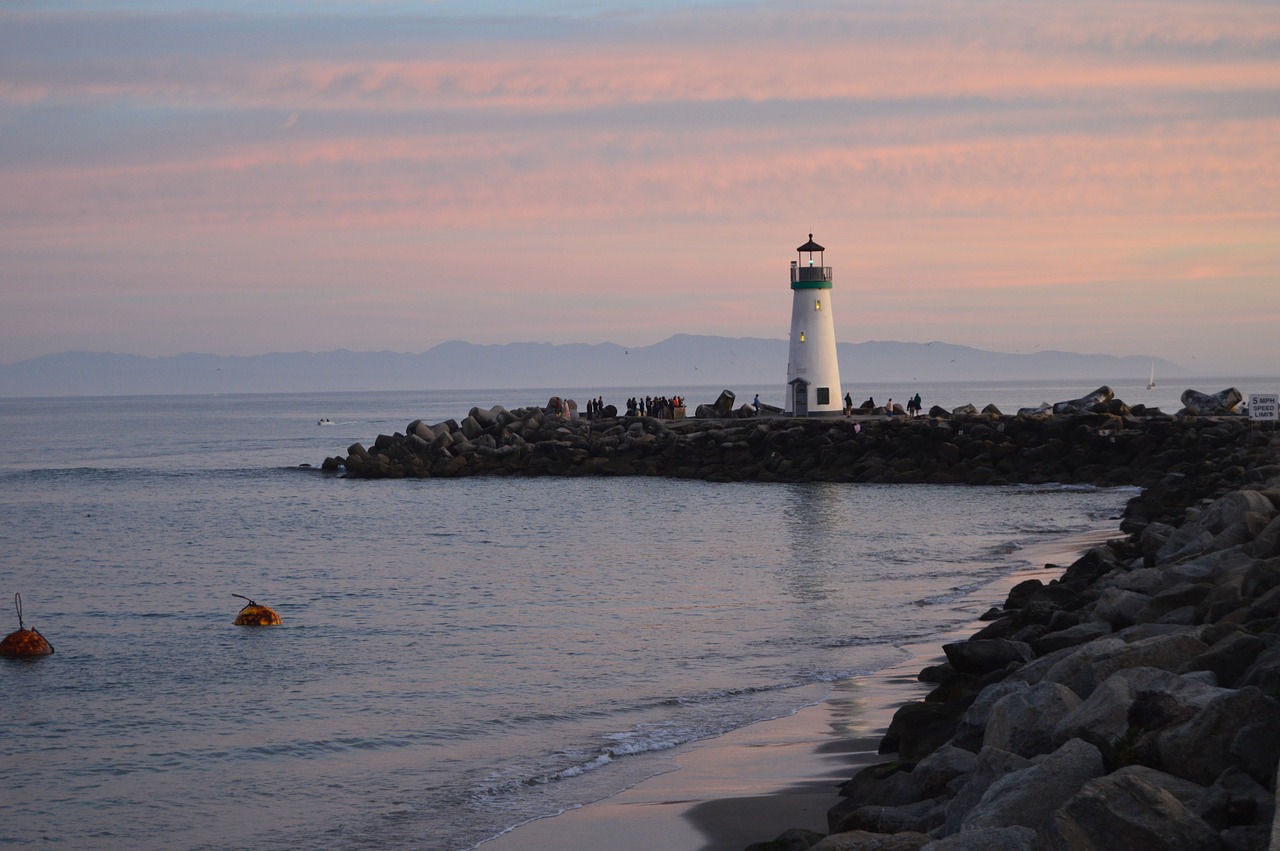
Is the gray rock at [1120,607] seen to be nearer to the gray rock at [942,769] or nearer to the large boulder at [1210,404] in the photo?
the gray rock at [942,769]

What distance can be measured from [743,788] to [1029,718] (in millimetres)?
2606

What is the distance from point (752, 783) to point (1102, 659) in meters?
2.58

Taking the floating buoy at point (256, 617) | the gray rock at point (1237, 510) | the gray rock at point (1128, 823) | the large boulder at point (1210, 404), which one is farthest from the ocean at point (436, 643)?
the large boulder at point (1210, 404)

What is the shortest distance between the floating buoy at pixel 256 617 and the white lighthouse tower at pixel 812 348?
28.7m

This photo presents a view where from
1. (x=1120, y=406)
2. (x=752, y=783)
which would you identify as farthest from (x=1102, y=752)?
(x=1120, y=406)

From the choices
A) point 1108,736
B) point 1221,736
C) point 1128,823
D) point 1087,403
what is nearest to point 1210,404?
point 1087,403

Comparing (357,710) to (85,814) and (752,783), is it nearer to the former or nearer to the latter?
(85,814)

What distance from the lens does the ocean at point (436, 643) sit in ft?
29.4

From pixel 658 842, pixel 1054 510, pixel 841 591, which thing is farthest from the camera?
pixel 1054 510

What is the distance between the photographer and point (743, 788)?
27.2 feet

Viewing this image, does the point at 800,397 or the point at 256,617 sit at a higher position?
the point at 800,397

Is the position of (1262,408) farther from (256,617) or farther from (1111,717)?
(1111,717)

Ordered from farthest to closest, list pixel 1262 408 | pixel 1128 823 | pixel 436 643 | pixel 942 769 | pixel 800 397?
pixel 800 397
pixel 1262 408
pixel 436 643
pixel 942 769
pixel 1128 823

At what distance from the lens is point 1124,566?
533 inches
